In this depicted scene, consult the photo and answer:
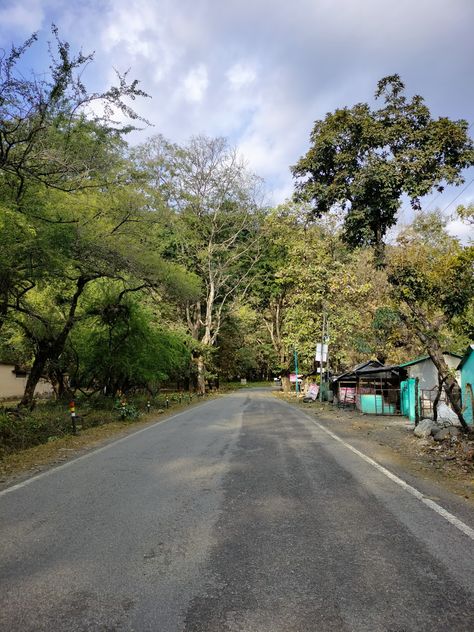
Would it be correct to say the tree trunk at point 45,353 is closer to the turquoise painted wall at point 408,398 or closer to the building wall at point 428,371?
the turquoise painted wall at point 408,398

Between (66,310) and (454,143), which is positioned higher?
(454,143)

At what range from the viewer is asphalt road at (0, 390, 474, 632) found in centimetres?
316

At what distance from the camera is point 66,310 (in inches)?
769

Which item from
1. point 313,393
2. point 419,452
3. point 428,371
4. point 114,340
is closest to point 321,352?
point 313,393

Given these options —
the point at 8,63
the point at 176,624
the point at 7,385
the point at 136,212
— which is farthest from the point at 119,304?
the point at 7,385

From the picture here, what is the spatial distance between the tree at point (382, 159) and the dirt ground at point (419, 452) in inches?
216

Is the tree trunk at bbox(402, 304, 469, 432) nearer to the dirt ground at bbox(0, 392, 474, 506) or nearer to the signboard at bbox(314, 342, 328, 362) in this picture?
the dirt ground at bbox(0, 392, 474, 506)

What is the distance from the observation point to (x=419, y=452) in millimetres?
10664

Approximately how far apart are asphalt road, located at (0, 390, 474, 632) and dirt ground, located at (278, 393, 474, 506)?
4.03 feet

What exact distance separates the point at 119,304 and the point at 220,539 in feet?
52.8

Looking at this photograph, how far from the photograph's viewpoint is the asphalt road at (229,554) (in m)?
3.16

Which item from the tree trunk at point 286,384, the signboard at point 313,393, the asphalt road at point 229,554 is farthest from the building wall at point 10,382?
the asphalt road at point 229,554

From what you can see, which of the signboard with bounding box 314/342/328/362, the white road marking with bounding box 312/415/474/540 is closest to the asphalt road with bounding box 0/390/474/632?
the white road marking with bounding box 312/415/474/540

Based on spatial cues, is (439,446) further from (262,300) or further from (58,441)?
(262,300)
